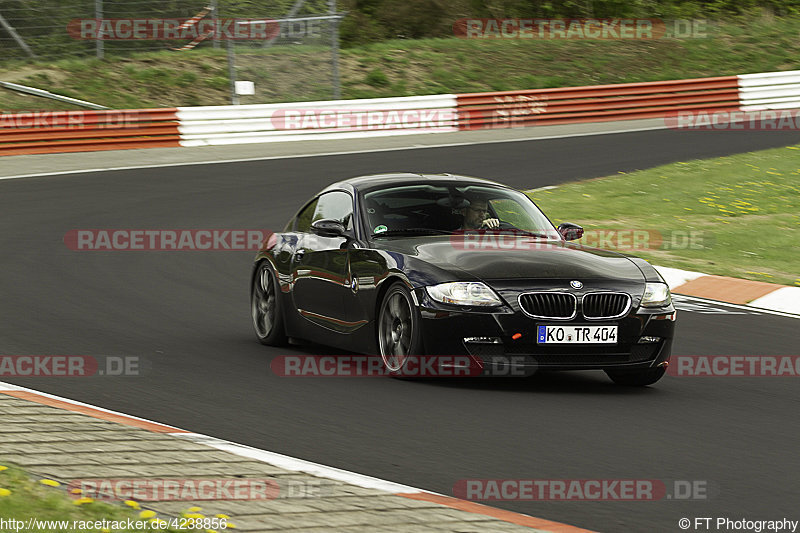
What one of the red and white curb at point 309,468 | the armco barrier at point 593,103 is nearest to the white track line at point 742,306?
the red and white curb at point 309,468

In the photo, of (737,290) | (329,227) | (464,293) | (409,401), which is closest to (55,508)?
(409,401)

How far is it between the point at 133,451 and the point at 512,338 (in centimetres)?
288

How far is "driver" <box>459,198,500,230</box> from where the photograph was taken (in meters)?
9.49

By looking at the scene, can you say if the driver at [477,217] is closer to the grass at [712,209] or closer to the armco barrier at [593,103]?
the grass at [712,209]

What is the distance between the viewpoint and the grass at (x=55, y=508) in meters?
4.69

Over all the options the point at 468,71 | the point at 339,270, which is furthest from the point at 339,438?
the point at 468,71

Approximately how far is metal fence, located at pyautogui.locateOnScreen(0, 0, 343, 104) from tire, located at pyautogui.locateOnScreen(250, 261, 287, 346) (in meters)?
18.7

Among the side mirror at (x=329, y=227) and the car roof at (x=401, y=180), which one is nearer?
A: the side mirror at (x=329, y=227)

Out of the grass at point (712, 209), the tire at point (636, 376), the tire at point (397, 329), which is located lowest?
the grass at point (712, 209)

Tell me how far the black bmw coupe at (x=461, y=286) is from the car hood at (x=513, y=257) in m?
0.01

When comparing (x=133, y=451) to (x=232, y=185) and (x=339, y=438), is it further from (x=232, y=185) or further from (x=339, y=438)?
(x=232, y=185)

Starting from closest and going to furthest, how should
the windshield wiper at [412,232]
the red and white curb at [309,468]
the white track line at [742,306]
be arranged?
1. the red and white curb at [309,468]
2. the windshield wiper at [412,232]
3. the white track line at [742,306]

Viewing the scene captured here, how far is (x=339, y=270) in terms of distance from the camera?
9469 millimetres

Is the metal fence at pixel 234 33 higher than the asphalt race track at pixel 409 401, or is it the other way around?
the metal fence at pixel 234 33
